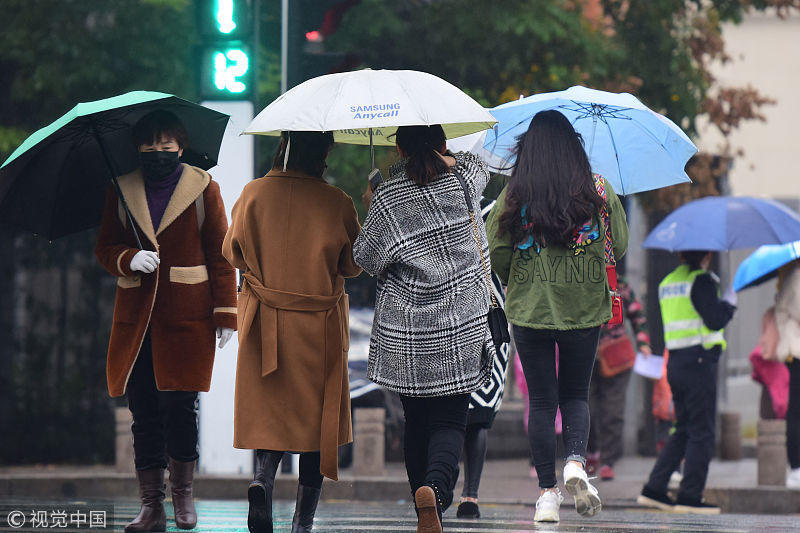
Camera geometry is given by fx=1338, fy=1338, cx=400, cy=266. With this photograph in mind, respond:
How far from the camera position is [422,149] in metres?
5.82

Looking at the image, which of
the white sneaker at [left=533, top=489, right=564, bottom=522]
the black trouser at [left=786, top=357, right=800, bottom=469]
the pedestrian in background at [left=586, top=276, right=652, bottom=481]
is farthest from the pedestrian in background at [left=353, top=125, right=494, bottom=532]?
the pedestrian in background at [left=586, top=276, right=652, bottom=481]

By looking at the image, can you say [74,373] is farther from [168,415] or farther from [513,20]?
[168,415]

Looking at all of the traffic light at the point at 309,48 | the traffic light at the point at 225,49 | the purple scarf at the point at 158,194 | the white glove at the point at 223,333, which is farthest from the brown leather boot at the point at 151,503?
the traffic light at the point at 225,49

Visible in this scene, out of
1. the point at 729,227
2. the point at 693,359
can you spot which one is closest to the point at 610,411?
the point at 693,359

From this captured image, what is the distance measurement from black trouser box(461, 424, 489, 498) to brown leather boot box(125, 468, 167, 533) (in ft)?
6.52

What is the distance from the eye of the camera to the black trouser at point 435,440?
18.6ft

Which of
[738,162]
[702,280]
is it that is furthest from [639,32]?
[738,162]

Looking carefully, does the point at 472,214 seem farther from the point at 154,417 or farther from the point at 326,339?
the point at 154,417

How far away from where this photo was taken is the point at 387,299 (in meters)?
5.79

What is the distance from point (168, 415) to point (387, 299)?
1.33 m

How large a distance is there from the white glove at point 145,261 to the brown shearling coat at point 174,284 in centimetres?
7

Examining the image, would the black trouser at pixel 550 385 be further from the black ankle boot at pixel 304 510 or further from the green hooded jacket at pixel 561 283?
the black ankle boot at pixel 304 510

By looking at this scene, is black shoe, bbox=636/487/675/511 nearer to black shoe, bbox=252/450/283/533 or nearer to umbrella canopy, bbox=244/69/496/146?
umbrella canopy, bbox=244/69/496/146

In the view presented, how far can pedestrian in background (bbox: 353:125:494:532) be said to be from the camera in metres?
5.70
